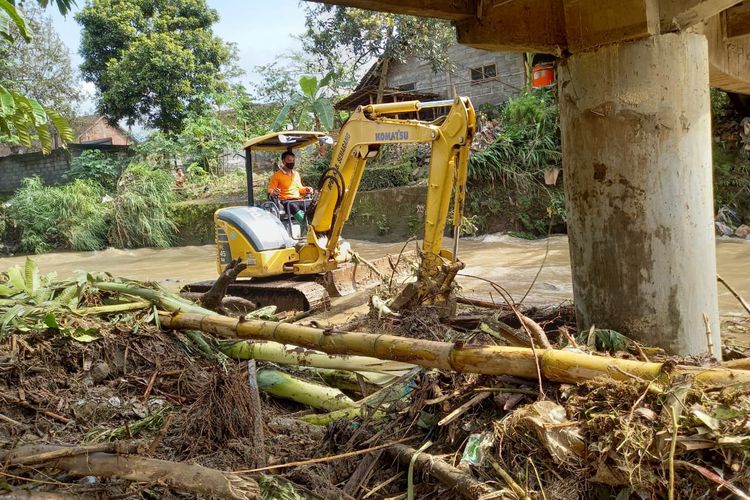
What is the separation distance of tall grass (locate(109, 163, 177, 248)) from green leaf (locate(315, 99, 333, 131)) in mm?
5848

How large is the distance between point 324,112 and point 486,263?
11526mm

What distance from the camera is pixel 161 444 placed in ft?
11.9

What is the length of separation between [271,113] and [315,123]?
11.8 feet

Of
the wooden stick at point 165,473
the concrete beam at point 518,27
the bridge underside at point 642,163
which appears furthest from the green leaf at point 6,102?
the concrete beam at point 518,27

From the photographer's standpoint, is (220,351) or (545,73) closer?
(545,73)

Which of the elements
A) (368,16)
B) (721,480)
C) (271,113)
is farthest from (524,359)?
(271,113)

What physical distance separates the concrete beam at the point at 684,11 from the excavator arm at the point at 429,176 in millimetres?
2878

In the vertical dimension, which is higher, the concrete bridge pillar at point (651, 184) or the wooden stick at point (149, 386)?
the concrete bridge pillar at point (651, 184)

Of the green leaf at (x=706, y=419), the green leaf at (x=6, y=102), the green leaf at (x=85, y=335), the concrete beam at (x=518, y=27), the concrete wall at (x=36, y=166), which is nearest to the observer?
the green leaf at (x=706, y=419)

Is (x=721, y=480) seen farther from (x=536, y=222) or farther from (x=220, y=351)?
(x=536, y=222)

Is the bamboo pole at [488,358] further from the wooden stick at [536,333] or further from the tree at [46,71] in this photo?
the tree at [46,71]

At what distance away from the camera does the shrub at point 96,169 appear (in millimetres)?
24234

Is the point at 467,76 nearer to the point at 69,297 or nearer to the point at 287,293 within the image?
the point at 287,293

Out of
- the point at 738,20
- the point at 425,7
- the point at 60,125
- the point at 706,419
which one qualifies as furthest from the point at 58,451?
the point at 738,20
